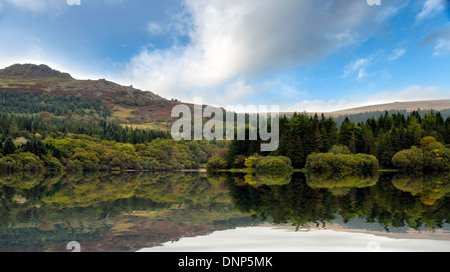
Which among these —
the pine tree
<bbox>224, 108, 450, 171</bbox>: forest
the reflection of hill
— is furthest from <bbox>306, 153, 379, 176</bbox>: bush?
the pine tree

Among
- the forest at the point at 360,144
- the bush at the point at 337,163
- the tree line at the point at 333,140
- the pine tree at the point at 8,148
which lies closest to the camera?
the bush at the point at 337,163

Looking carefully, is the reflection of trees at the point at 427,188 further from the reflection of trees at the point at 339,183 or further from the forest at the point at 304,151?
the forest at the point at 304,151

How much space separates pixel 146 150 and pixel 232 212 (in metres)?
133

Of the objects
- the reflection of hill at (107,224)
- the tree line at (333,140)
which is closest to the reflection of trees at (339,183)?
the reflection of hill at (107,224)

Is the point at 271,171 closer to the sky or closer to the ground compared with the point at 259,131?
closer to the ground

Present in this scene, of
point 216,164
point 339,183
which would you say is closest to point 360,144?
point 216,164

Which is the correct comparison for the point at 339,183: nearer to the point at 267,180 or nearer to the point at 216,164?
the point at 267,180

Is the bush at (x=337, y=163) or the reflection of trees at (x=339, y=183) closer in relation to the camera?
the reflection of trees at (x=339, y=183)

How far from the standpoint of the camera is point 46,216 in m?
18.7

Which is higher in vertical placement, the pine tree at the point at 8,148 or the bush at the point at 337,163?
the pine tree at the point at 8,148
